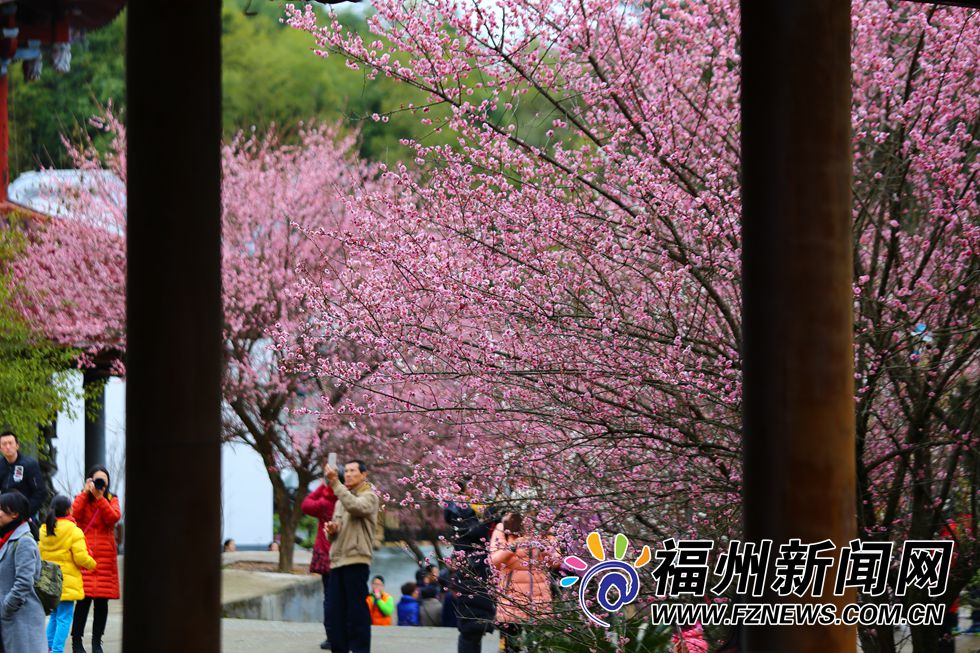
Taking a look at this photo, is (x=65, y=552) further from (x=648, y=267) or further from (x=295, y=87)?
(x=295, y=87)

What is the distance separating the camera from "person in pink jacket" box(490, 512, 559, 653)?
6497 mm

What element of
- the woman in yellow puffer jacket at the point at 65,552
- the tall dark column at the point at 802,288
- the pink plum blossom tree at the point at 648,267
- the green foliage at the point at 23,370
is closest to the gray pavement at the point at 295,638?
the woman in yellow puffer jacket at the point at 65,552

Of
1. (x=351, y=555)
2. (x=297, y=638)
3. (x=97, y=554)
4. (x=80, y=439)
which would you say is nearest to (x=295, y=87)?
(x=80, y=439)

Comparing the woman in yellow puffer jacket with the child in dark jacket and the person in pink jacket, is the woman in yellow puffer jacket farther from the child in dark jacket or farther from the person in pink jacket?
the child in dark jacket

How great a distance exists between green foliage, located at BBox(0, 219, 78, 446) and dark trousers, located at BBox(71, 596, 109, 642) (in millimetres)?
5755

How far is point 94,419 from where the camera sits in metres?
18.1

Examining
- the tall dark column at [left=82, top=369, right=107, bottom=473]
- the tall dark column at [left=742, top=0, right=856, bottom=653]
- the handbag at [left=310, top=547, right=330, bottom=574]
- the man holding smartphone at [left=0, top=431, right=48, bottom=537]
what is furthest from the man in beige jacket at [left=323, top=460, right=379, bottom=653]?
the tall dark column at [left=82, top=369, right=107, bottom=473]

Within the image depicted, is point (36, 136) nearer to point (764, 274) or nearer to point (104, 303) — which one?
point (104, 303)

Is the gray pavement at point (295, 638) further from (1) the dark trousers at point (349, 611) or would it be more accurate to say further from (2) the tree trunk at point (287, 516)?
(2) the tree trunk at point (287, 516)

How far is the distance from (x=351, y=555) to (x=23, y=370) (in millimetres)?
7735

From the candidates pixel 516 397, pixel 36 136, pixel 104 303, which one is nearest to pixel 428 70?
pixel 516 397

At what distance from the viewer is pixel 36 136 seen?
31.4 metres

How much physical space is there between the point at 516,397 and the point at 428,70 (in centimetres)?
205

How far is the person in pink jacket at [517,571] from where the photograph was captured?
650 cm
